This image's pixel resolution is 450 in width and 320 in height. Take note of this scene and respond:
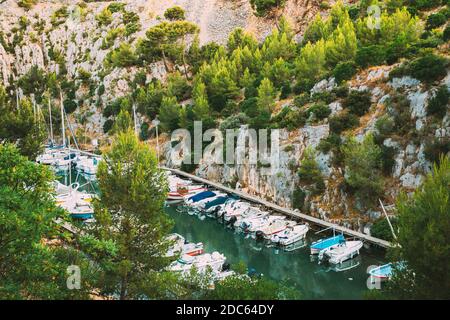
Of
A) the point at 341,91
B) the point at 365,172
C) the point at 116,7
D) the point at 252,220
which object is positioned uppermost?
the point at 116,7

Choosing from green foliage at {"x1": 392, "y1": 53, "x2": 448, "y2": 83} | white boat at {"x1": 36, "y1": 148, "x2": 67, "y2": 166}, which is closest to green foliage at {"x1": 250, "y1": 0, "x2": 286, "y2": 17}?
white boat at {"x1": 36, "y1": 148, "x2": 67, "y2": 166}

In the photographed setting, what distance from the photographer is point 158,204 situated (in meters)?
23.9

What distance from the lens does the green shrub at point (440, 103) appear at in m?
38.7

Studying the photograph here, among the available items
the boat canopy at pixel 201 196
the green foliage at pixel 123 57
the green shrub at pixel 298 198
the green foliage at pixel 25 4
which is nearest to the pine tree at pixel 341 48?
the green shrub at pixel 298 198

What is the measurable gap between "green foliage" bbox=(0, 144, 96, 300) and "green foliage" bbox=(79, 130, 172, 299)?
415cm

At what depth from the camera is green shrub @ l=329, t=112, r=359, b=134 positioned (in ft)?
145

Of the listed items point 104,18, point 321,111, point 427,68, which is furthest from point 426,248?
point 104,18

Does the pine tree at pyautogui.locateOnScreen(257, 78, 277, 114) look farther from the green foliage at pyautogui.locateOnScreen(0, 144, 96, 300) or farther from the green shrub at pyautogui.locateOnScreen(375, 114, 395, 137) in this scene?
the green foliage at pyautogui.locateOnScreen(0, 144, 96, 300)

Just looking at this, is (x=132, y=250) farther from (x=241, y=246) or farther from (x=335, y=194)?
(x=335, y=194)

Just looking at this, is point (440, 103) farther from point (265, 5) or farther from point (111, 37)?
point (111, 37)

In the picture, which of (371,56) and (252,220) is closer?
(252,220)

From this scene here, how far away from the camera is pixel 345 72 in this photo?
50.8 metres

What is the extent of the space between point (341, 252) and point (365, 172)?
7.13 meters

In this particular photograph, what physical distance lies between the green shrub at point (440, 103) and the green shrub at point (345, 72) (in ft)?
40.6
